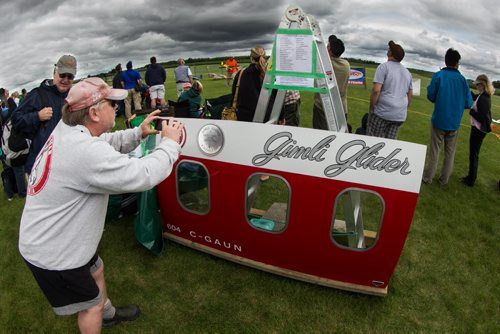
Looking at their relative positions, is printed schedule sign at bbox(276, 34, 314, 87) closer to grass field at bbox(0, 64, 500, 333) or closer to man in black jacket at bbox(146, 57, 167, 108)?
grass field at bbox(0, 64, 500, 333)

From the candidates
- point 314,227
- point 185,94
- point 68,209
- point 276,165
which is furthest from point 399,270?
point 185,94

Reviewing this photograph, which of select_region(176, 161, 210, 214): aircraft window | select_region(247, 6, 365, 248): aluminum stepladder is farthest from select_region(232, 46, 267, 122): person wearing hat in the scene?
select_region(176, 161, 210, 214): aircraft window

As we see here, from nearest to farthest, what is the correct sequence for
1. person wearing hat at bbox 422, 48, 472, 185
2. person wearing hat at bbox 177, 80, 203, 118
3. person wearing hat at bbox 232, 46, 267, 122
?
person wearing hat at bbox 232, 46, 267, 122, person wearing hat at bbox 422, 48, 472, 185, person wearing hat at bbox 177, 80, 203, 118

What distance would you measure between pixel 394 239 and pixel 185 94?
608cm

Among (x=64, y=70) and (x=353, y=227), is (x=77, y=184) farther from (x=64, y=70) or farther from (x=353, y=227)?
(x=353, y=227)

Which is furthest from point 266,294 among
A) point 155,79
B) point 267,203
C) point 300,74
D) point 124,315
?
point 155,79

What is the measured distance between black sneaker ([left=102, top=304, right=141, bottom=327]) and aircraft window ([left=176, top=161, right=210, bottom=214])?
3.70 feet

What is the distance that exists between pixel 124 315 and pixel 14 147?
2.97 metres

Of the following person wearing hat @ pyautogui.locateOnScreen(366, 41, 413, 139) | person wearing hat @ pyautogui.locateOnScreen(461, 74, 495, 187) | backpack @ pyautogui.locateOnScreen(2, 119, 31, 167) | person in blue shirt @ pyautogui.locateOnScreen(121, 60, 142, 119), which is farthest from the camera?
person in blue shirt @ pyautogui.locateOnScreen(121, 60, 142, 119)

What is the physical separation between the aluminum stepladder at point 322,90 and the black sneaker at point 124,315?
1.62m

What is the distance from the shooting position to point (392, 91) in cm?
460

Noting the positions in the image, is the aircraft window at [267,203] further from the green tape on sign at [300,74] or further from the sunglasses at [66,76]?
the sunglasses at [66,76]

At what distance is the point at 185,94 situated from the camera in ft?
24.8

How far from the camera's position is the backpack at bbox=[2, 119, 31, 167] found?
4.27 m
